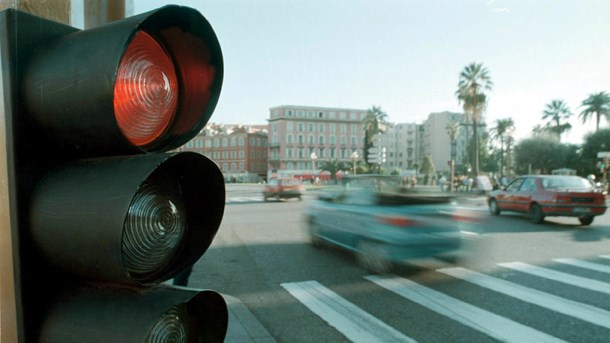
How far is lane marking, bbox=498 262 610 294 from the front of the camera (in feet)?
20.0

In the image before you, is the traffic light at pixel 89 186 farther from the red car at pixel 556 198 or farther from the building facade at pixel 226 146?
the red car at pixel 556 198

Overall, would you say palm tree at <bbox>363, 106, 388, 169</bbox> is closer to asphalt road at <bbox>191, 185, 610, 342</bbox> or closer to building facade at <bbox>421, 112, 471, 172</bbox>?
building facade at <bbox>421, 112, 471, 172</bbox>

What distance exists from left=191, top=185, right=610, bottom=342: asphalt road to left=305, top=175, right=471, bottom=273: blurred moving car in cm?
30

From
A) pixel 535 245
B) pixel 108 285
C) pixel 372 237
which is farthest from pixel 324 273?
pixel 108 285

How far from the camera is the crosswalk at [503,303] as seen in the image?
434cm

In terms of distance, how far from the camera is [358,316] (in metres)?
4.90

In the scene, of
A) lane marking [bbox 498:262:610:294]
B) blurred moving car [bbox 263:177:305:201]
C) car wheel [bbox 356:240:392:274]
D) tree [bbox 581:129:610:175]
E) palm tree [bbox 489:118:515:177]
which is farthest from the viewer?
palm tree [bbox 489:118:515:177]

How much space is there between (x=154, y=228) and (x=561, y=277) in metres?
7.29

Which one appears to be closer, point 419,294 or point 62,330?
point 62,330

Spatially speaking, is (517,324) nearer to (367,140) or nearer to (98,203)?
(98,203)

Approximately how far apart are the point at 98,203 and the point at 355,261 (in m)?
7.56

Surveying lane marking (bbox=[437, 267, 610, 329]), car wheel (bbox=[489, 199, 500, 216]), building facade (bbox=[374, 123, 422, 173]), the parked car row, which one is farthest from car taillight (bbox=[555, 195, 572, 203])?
building facade (bbox=[374, 123, 422, 173])

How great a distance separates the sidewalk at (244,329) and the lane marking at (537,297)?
327 centimetres

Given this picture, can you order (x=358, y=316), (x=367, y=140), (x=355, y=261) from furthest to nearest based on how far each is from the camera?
(x=367, y=140) < (x=355, y=261) < (x=358, y=316)
